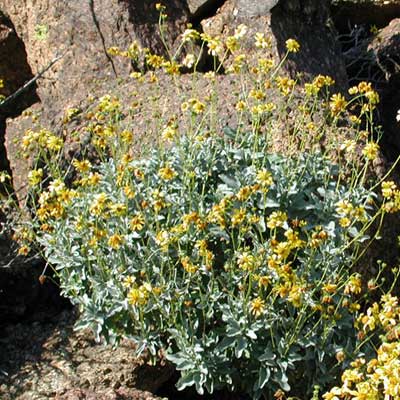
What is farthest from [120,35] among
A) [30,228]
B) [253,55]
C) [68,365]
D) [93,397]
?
[93,397]

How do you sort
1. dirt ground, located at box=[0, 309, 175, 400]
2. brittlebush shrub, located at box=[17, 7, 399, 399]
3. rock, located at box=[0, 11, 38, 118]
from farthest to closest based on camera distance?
rock, located at box=[0, 11, 38, 118], dirt ground, located at box=[0, 309, 175, 400], brittlebush shrub, located at box=[17, 7, 399, 399]

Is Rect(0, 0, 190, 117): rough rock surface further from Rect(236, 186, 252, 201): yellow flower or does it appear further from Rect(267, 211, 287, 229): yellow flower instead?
Rect(267, 211, 287, 229): yellow flower

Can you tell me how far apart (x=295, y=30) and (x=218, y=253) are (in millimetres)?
1884

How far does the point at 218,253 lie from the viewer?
3.78 metres

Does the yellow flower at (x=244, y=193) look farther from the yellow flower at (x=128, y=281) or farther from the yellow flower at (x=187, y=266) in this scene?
the yellow flower at (x=128, y=281)

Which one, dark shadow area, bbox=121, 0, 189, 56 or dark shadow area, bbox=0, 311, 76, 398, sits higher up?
dark shadow area, bbox=121, 0, 189, 56

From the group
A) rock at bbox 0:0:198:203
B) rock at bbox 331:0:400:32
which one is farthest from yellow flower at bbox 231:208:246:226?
rock at bbox 331:0:400:32

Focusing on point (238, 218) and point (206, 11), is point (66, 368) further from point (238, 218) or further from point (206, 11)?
point (206, 11)

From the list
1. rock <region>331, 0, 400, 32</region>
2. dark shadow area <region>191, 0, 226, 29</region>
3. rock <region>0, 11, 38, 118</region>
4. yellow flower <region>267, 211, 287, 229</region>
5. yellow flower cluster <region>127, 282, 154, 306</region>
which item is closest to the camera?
yellow flower cluster <region>127, 282, 154, 306</region>

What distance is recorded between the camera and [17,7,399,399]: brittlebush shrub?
3.43 metres

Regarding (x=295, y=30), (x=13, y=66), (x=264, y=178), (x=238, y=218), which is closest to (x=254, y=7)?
(x=295, y=30)

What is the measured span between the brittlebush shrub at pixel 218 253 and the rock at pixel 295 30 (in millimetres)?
1139

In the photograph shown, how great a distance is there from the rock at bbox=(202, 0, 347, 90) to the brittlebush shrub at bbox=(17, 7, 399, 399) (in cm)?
114

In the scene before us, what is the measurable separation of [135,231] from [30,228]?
0.52m
